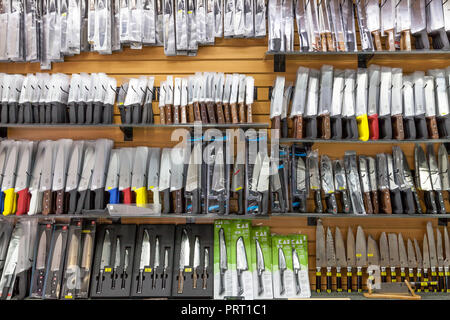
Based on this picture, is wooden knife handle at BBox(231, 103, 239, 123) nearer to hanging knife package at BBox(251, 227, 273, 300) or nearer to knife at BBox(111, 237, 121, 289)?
hanging knife package at BBox(251, 227, 273, 300)

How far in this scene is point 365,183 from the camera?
3.06 metres

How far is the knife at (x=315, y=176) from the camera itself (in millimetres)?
3049

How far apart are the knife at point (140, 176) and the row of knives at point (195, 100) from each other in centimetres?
27

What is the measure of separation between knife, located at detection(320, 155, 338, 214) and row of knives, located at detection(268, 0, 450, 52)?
93 cm

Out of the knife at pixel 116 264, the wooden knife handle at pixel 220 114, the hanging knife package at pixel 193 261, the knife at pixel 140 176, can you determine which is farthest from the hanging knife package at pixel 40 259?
the wooden knife handle at pixel 220 114

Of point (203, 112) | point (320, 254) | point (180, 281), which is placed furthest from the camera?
point (320, 254)

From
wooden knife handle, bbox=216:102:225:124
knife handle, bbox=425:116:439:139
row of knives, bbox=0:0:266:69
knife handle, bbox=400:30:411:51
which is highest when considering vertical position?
row of knives, bbox=0:0:266:69

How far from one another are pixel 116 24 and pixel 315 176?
2127mm

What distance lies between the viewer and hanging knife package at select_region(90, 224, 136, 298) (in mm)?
2896

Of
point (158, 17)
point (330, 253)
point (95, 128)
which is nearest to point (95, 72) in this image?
point (95, 128)

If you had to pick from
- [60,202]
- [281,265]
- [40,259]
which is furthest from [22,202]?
[281,265]

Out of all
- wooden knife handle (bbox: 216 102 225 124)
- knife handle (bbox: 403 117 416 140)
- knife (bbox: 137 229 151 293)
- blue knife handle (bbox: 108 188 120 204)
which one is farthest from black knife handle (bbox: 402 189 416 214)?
blue knife handle (bbox: 108 188 120 204)

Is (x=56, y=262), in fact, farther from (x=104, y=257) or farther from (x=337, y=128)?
(x=337, y=128)
